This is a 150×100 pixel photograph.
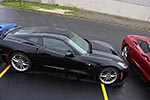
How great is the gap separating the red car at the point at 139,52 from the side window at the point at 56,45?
2603mm

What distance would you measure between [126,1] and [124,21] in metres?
2.44

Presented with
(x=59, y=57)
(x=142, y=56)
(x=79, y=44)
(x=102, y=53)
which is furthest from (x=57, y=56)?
(x=142, y=56)

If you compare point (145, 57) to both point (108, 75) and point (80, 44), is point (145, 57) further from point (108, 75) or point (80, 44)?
point (80, 44)

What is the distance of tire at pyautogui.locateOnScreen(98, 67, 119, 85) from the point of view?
6.85 meters

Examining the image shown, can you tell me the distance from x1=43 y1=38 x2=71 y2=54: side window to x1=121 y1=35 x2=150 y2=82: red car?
2603 millimetres

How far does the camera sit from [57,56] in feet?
22.2

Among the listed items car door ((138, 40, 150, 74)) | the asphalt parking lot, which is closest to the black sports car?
the asphalt parking lot

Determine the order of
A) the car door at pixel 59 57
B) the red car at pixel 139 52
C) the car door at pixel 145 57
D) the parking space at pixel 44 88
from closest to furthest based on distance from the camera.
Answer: the parking space at pixel 44 88, the car door at pixel 59 57, the car door at pixel 145 57, the red car at pixel 139 52

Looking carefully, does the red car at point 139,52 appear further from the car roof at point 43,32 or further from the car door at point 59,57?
the car roof at point 43,32

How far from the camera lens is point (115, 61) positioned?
695 centimetres

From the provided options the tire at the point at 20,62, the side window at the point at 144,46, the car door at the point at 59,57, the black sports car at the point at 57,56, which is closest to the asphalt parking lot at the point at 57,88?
the tire at the point at 20,62

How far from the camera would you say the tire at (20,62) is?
6.88m

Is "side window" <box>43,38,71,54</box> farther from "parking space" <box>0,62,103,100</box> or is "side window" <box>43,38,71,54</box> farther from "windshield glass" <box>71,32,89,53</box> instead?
"parking space" <box>0,62,103,100</box>

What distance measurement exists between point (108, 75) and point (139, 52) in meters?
1.73
